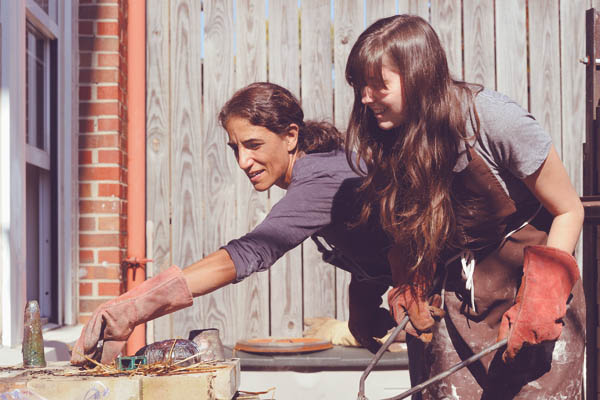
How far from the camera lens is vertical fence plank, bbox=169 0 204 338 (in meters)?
4.13

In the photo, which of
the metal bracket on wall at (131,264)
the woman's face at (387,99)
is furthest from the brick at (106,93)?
the woman's face at (387,99)

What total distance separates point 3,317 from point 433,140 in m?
1.83

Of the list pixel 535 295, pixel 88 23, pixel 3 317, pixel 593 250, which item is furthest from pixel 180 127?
pixel 535 295

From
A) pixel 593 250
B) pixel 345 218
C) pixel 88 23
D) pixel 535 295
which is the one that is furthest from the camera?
pixel 88 23

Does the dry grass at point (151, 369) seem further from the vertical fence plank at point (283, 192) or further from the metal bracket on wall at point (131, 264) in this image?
the vertical fence plank at point (283, 192)

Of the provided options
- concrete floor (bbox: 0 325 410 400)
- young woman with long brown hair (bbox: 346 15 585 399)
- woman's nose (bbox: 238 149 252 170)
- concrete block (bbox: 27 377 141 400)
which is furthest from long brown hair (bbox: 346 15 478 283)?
concrete floor (bbox: 0 325 410 400)

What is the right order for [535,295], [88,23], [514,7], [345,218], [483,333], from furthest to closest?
[514,7] → [88,23] → [345,218] → [483,333] → [535,295]

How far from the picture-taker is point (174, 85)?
4152mm

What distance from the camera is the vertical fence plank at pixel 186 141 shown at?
4133 millimetres

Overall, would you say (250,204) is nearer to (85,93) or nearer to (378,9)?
(85,93)

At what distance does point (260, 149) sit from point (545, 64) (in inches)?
85.7

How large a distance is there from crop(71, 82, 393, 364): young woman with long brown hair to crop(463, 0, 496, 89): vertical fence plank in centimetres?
164

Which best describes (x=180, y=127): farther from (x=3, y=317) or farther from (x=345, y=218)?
(x=345, y=218)

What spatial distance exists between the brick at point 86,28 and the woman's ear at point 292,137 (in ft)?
5.30
